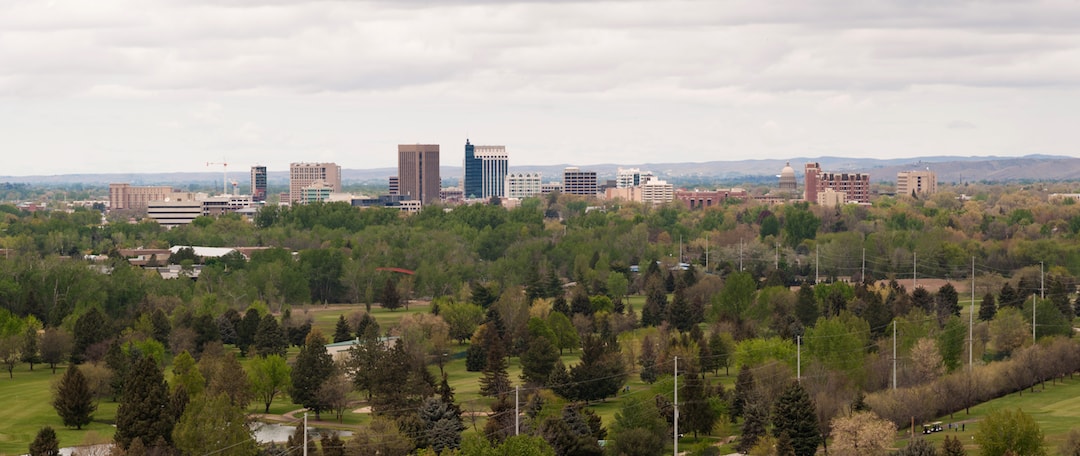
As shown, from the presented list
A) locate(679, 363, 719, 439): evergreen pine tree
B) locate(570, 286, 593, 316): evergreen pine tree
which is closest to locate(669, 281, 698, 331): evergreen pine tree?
locate(570, 286, 593, 316): evergreen pine tree

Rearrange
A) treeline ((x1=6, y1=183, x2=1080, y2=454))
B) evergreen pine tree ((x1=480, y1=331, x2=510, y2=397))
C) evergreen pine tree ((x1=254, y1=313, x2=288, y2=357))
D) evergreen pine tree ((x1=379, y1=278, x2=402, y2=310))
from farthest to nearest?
evergreen pine tree ((x1=379, y1=278, x2=402, y2=310)) < evergreen pine tree ((x1=254, y1=313, x2=288, y2=357)) < evergreen pine tree ((x1=480, y1=331, x2=510, y2=397)) < treeline ((x1=6, y1=183, x2=1080, y2=454))

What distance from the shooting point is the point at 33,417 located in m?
80.1

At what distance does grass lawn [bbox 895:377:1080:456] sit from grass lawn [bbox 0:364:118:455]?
1500 inches

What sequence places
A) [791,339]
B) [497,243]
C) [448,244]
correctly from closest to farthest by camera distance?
1. [791,339]
2. [448,244]
3. [497,243]

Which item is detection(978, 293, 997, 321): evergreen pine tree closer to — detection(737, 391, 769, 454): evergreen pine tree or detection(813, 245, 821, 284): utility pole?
detection(813, 245, 821, 284): utility pole

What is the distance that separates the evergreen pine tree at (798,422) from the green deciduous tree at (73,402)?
34147mm

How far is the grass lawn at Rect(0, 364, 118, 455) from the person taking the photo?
2857 inches

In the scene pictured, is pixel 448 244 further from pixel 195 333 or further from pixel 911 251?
pixel 195 333

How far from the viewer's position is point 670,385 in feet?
245

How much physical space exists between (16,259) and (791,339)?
73.7 meters

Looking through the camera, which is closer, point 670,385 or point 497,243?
point 670,385

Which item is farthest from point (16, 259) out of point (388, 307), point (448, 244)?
point (448, 244)

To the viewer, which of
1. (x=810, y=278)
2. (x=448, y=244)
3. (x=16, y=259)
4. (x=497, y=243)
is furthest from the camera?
(x=497, y=243)

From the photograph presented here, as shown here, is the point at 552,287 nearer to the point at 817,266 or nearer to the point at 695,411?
the point at 817,266
